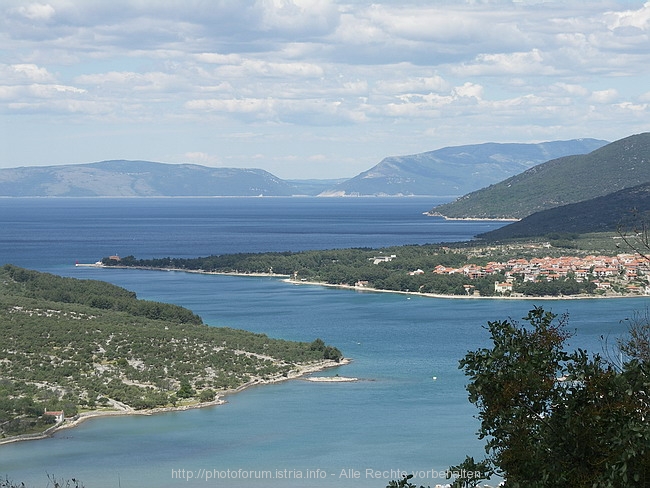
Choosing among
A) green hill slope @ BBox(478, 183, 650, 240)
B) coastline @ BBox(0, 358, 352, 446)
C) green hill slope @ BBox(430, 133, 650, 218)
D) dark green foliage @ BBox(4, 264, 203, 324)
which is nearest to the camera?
coastline @ BBox(0, 358, 352, 446)

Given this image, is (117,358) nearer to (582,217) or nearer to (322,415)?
(322,415)

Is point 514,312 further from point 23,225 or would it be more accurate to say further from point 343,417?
point 23,225

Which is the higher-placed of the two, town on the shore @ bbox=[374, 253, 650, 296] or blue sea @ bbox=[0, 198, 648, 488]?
town on the shore @ bbox=[374, 253, 650, 296]

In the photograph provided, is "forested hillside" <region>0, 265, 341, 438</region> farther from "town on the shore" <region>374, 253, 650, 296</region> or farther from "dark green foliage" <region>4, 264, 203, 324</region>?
"town on the shore" <region>374, 253, 650, 296</region>

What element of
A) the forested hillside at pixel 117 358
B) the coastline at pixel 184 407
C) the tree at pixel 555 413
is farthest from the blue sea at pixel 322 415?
the tree at pixel 555 413

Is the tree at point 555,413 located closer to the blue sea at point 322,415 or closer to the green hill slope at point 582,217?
the blue sea at point 322,415

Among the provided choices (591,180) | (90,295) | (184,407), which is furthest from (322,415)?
(591,180)

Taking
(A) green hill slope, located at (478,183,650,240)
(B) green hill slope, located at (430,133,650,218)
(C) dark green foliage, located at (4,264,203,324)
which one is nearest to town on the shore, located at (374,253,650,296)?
(C) dark green foliage, located at (4,264,203,324)
